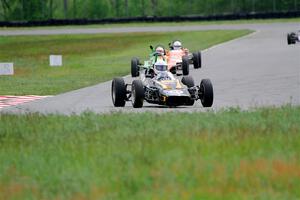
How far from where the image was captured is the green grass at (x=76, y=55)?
3123cm

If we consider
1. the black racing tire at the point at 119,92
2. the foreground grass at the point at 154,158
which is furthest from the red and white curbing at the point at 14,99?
the foreground grass at the point at 154,158

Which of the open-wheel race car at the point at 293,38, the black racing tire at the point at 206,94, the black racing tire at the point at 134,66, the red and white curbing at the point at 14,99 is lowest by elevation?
the open-wheel race car at the point at 293,38

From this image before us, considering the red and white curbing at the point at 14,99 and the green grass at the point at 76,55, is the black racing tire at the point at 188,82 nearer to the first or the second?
the red and white curbing at the point at 14,99

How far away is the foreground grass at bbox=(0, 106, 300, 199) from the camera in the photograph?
920cm

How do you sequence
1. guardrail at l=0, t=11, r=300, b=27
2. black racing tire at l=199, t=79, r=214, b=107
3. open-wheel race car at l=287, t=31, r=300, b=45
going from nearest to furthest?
black racing tire at l=199, t=79, r=214, b=107, open-wheel race car at l=287, t=31, r=300, b=45, guardrail at l=0, t=11, r=300, b=27

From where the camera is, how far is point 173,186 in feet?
30.2

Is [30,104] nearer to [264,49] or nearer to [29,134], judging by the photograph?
[29,134]

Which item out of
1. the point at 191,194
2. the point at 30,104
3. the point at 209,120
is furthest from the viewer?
the point at 30,104

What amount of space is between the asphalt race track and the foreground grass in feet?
14.6

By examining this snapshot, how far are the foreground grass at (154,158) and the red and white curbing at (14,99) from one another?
8.01m

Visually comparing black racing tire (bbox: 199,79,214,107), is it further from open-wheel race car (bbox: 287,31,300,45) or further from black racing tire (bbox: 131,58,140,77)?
open-wheel race car (bbox: 287,31,300,45)

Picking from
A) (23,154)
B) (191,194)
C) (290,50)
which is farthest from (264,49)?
(191,194)

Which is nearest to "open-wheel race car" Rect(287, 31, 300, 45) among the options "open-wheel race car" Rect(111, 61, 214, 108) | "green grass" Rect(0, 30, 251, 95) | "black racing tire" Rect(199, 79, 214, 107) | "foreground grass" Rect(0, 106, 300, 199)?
"green grass" Rect(0, 30, 251, 95)

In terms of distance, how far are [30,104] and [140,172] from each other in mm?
13303
